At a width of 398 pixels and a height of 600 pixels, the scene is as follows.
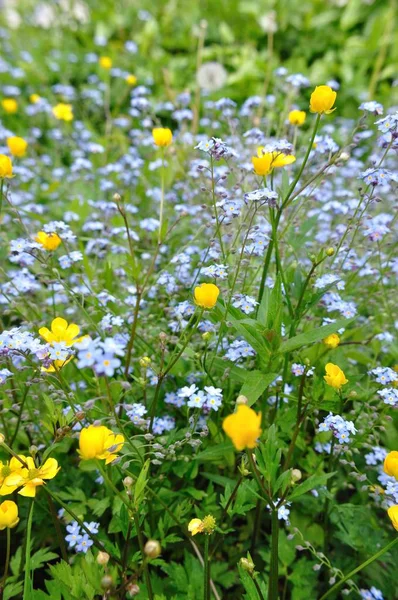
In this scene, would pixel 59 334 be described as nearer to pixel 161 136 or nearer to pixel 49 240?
pixel 49 240

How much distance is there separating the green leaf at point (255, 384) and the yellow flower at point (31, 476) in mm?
619

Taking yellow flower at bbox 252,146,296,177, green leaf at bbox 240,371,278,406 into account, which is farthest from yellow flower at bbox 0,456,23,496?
yellow flower at bbox 252,146,296,177

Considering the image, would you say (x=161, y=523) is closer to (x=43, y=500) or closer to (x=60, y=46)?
(x=43, y=500)

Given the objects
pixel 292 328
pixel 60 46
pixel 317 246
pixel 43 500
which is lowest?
pixel 43 500

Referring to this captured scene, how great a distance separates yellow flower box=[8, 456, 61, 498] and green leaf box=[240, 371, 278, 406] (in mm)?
619

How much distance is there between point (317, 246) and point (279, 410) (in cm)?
119

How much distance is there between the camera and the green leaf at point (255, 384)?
5.63 feet

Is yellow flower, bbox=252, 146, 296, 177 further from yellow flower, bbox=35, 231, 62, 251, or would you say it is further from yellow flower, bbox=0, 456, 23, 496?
yellow flower, bbox=0, 456, 23, 496

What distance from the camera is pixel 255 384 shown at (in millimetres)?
1773

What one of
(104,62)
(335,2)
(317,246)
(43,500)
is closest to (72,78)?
(104,62)

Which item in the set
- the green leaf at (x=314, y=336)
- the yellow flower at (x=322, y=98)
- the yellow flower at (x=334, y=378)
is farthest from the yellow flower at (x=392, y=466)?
the yellow flower at (x=322, y=98)

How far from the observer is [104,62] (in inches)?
180

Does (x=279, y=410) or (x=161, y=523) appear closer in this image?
(x=161, y=523)

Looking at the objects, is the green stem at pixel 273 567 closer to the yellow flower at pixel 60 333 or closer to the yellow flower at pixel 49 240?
the yellow flower at pixel 60 333
